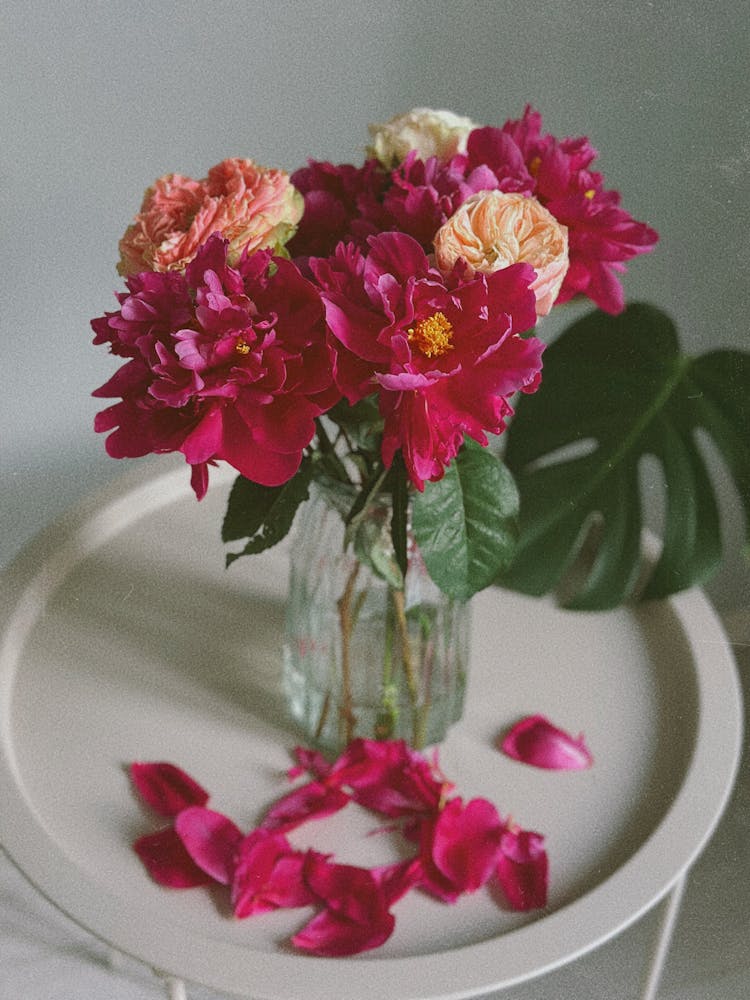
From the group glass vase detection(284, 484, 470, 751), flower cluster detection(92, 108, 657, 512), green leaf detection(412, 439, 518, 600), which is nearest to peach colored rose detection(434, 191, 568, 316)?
flower cluster detection(92, 108, 657, 512)

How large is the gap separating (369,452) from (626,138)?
1.75ft

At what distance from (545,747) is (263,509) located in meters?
0.27

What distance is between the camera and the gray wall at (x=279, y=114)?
0.75 m

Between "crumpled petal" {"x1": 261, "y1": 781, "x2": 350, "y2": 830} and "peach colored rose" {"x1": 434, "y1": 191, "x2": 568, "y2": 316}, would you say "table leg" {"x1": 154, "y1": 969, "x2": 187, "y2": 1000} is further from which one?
"peach colored rose" {"x1": 434, "y1": 191, "x2": 568, "y2": 316}

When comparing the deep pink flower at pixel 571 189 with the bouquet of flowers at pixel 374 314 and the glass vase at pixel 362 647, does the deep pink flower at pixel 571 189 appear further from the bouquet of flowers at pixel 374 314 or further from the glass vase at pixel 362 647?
the glass vase at pixel 362 647

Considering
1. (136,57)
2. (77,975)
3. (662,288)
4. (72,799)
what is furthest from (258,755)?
(662,288)

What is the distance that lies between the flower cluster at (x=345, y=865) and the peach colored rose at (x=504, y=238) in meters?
0.32

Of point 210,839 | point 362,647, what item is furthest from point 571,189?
point 210,839

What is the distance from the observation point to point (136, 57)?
0.79 metres

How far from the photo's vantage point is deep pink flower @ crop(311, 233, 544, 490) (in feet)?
1.36

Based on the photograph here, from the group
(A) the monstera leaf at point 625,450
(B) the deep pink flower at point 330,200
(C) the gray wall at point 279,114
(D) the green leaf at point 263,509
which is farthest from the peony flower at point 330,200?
(A) the monstera leaf at point 625,450

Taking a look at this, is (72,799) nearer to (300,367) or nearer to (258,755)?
(258,755)

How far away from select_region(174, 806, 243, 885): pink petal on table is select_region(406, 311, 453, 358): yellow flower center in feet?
1.06

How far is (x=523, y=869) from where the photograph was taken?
1.95ft
